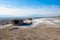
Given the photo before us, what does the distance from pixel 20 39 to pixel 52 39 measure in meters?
2.49

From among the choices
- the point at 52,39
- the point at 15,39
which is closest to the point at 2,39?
the point at 15,39

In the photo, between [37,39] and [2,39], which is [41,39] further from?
[2,39]

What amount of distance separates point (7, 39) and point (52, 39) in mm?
3489

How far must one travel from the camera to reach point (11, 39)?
802cm

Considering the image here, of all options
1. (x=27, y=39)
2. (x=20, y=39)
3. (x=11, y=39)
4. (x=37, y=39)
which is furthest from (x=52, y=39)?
(x=11, y=39)

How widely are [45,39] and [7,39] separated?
2.94 metres

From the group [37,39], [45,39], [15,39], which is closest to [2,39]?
[15,39]

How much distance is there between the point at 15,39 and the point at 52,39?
2872 millimetres

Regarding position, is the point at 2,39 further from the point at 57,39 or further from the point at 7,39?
the point at 57,39

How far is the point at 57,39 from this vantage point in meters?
8.14

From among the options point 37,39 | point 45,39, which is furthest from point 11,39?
point 45,39

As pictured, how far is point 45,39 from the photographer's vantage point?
8.12 metres

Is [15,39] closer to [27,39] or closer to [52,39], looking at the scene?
[27,39]

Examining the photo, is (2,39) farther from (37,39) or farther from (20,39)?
(37,39)
